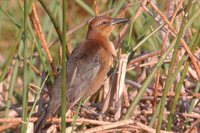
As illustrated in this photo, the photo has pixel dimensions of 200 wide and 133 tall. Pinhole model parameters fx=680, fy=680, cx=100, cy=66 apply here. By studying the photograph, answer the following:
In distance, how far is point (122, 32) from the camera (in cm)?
507

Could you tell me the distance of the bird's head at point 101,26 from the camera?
208 inches

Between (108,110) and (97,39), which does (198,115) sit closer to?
(108,110)

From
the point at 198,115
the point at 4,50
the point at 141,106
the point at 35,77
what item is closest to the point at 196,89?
the point at 198,115

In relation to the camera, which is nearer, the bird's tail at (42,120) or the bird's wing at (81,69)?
the bird's tail at (42,120)

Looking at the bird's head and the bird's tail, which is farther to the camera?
the bird's head

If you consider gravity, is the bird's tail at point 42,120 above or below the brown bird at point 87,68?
below

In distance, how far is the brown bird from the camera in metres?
4.72

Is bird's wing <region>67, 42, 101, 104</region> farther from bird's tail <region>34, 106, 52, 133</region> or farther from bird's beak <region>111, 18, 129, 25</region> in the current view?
bird's tail <region>34, 106, 52, 133</region>

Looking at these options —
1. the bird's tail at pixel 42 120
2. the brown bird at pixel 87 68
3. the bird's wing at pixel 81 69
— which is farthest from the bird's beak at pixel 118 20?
the bird's tail at pixel 42 120

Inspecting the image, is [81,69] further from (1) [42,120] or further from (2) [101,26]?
(1) [42,120]

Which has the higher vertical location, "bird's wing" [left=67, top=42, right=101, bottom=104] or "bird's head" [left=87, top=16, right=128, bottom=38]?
"bird's head" [left=87, top=16, right=128, bottom=38]

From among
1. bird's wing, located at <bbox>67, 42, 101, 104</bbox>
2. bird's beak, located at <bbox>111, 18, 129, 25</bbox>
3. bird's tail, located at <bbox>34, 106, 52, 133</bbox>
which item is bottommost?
bird's tail, located at <bbox>34, 106, 52, 133</bbox>

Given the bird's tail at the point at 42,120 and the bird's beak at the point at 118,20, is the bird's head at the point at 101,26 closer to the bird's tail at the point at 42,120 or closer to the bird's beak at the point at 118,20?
the bird's beak at the point at 118,20

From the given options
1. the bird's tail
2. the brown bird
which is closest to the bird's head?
the brown bird
